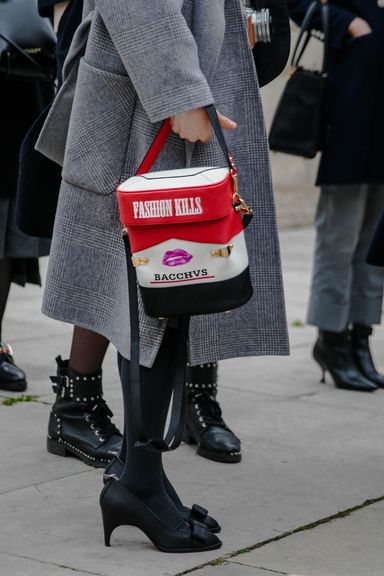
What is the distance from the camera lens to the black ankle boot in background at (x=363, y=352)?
5.20 metres

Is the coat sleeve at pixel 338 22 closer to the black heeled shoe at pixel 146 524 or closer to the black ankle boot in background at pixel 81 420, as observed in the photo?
the black ankle boot in background at pixel 81 420

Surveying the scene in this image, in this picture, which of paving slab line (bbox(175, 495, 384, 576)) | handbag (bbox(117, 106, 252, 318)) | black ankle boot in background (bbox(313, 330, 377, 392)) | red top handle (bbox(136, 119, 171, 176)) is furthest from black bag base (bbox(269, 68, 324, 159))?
handbag (bbox(117, 106, 252, 318))

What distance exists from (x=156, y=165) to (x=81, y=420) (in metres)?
1.11

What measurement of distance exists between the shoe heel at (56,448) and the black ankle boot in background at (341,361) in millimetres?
1598

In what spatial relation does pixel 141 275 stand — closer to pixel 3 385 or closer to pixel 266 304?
pixel 266 304

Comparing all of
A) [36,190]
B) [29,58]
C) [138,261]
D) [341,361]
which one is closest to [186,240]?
[138,261]

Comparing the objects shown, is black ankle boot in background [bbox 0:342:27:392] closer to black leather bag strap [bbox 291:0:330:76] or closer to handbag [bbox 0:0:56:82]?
→ handbag [bbox 0:0:56:82]

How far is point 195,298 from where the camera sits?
280cm

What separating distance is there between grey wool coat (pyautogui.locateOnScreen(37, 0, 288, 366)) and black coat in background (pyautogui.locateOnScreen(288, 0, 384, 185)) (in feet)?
5.43

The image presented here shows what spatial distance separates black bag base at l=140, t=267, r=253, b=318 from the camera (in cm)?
280

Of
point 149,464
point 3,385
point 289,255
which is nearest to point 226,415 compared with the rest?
point 3,385

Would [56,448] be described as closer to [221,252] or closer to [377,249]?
[377,249]

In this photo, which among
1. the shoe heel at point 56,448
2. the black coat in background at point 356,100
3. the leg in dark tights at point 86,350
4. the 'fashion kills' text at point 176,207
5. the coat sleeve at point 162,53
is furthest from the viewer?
the black coat in background at point 356,100

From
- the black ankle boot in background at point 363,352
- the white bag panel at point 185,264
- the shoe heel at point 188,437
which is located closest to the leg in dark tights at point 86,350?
the shoe heel at point 188,437
